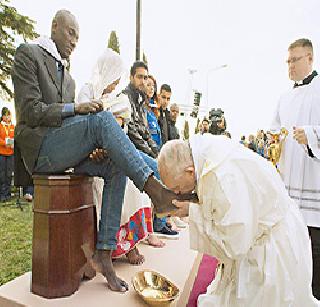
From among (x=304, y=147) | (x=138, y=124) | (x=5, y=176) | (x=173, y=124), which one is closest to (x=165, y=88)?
(x=173, y=124)

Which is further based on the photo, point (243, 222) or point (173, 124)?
point (173, 124)

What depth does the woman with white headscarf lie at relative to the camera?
265 centimetres

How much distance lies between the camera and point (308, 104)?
3459 mm

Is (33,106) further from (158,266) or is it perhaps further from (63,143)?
(158,266)

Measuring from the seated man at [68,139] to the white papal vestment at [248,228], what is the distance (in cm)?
43

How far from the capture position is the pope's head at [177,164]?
5.18 feet

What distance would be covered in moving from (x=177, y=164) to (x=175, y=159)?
0.08ft

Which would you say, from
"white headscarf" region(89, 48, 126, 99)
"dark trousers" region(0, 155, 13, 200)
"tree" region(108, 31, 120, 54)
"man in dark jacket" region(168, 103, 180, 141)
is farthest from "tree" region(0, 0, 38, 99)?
"white headscarf" region(89, 48, 126, 99)

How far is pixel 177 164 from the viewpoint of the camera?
5.18 feet

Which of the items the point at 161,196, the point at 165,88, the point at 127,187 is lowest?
the point at 127,187

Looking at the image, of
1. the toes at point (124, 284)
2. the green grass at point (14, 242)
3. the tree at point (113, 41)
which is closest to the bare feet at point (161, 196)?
the toes at point (124, 284)

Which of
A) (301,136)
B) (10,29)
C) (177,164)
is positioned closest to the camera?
(177,164)

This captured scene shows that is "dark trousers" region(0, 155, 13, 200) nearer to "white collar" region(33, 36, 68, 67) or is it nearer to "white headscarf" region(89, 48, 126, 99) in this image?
"white headscarf" region(89, 48, 126, 99)

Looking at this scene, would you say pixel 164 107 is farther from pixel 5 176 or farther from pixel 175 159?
pixel 5 176
